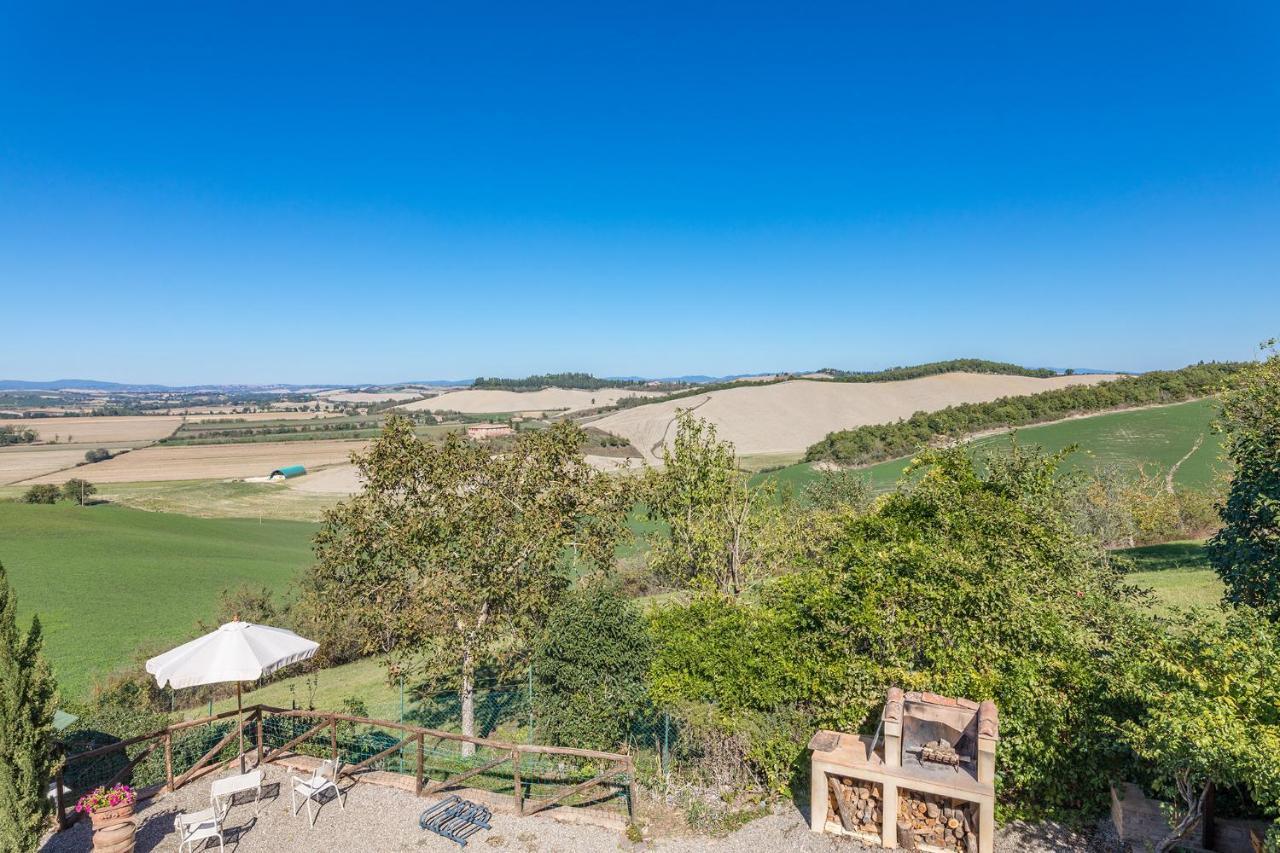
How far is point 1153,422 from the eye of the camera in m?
49.8

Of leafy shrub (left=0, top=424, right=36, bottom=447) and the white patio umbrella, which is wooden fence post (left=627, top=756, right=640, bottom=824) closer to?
the white patio umbrella

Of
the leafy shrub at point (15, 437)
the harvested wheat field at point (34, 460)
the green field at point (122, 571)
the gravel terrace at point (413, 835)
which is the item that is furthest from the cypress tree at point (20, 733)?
the leafy shrub at point (15, 437)

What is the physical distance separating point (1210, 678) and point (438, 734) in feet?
31.6

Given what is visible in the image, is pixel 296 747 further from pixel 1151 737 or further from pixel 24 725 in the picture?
pixel 1151 737

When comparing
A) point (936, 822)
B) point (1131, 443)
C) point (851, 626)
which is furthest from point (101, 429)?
point (1131, 443)

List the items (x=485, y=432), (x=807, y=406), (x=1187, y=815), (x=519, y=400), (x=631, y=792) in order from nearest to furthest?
1. (x=1187, y=815)
2. (x=631, y=792)
3. (x=485, y=432)
4. (x=807, y=406)
5. (x=519, y=400)

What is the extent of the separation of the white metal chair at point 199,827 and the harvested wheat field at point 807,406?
59181mm

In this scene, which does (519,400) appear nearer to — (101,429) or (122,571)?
(101,429)

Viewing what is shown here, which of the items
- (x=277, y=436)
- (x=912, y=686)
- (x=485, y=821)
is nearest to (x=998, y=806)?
(x=912, y=686)

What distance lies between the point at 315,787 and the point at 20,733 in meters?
3.32

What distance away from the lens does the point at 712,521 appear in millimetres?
17266

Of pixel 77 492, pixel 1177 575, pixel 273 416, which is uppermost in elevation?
pixel 273 416

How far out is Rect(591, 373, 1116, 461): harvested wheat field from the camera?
73.3 m

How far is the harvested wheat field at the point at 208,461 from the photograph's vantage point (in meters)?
70.6
